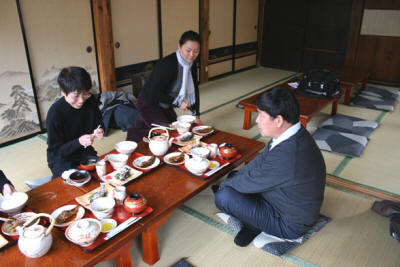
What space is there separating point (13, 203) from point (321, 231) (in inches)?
73.0

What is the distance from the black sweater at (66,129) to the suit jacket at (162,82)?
0.60 meters

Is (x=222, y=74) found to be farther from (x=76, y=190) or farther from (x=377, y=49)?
(x=76, y=190)

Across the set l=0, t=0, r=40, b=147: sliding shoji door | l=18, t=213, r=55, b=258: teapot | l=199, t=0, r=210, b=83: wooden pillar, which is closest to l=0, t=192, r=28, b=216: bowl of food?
l=18, t=213, r=55, b=258: teapot

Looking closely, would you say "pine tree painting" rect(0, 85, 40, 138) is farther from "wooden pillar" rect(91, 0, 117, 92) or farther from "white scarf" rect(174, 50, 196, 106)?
"white scarf" rect(174, 50, 196, 106)

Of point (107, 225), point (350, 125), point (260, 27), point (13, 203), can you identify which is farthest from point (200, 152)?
point (260, 27)

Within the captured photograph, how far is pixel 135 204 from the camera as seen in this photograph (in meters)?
1.67

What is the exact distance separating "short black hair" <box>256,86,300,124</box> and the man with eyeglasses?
1.03 m

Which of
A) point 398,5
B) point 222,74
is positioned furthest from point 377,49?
point 222,74

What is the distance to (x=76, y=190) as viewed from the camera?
6.21 ft

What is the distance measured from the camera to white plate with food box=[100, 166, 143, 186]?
6.42 feet

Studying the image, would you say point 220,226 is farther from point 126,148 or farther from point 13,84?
point 13,84

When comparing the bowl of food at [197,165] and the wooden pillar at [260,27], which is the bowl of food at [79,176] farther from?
the wooden pillar at [260,27]

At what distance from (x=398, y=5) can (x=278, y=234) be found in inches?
209

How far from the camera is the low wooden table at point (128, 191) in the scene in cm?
142
